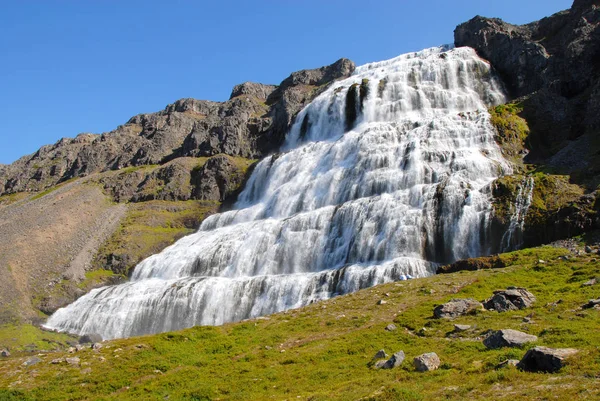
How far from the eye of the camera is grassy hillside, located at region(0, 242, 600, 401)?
464 inches

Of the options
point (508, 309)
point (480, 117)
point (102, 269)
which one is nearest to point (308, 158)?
point (480, 117)

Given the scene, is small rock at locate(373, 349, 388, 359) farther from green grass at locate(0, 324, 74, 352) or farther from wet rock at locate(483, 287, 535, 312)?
green grass at locate(0, 324, 74, 352)

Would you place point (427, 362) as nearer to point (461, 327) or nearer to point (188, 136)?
point (461, 327)

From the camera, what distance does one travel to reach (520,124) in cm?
5531

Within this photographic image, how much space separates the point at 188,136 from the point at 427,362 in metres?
101

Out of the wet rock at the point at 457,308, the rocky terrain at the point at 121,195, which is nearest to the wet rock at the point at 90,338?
the rocky terrain at the point at 121,195

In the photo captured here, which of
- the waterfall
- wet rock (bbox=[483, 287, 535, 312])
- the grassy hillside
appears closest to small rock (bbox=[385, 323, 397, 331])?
the grassy hillside

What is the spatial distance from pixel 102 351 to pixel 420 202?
101 ft

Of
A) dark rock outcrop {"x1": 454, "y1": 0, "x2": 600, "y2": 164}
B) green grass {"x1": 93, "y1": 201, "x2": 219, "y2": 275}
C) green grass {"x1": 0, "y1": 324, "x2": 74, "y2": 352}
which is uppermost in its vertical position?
Answer: dark rock outcrop {"x1": 454, "y1": 0, "x2": 600, "y2": 164}

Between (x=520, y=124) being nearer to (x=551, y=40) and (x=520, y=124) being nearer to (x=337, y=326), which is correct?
(x=551, y=40)

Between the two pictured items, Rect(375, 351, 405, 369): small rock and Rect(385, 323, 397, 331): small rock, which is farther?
Rect(385, 323, 397, 331): small rock

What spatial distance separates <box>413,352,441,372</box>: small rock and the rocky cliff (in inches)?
996

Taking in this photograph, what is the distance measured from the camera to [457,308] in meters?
20.1

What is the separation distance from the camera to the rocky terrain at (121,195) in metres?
62.6
